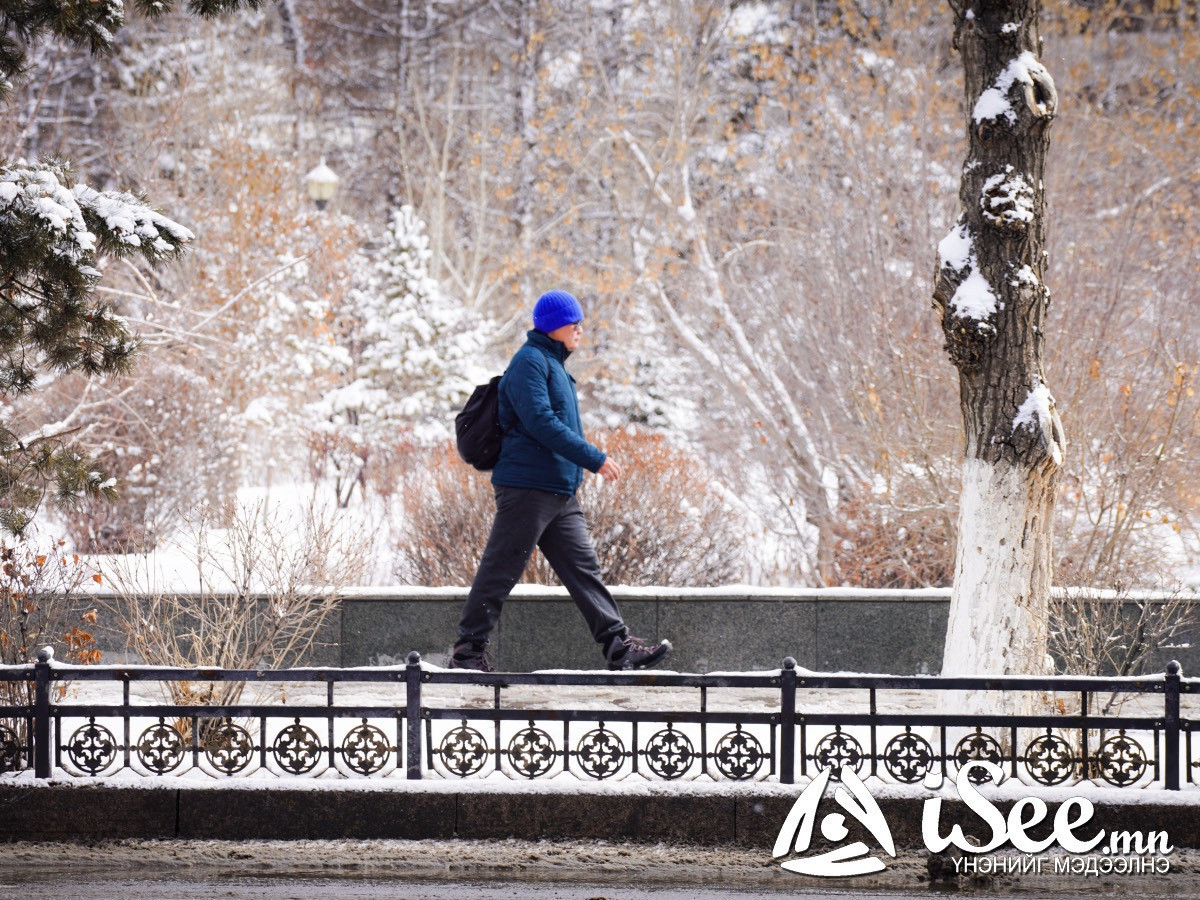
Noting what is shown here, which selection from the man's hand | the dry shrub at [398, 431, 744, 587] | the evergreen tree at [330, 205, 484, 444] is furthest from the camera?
the evergreen tree at [330, 205, 484, 444]

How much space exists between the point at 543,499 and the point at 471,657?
88cm

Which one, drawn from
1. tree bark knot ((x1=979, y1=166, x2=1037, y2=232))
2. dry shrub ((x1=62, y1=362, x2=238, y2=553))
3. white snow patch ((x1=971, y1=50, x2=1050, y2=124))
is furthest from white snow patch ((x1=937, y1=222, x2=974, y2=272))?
dry shrub ((x1=62, y1=362, x2=238, y2=553))

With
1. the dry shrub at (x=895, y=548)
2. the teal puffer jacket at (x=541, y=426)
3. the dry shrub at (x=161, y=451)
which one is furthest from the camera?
the dry shrub at (x=161, y=451)

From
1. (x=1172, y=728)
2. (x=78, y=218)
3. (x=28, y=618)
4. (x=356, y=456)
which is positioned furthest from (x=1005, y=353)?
(x=356, y=456)

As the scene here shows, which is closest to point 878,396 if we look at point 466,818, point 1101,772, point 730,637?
point 730,637

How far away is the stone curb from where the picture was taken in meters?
4.84

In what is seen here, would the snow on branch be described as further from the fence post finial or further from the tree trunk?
the fence post finial

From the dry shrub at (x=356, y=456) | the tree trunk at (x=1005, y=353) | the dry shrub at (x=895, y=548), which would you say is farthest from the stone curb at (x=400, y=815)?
the dry shrub at (x=356, y=456)

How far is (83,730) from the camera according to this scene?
5.11 metres

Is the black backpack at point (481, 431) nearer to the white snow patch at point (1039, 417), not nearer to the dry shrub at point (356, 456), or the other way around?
the white snow patch at point (1039, 417)

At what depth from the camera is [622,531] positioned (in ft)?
29.5

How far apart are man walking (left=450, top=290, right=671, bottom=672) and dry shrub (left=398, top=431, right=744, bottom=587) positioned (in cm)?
241

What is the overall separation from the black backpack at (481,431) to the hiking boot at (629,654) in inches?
45.0

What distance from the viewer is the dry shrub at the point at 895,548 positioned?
9.44 m
